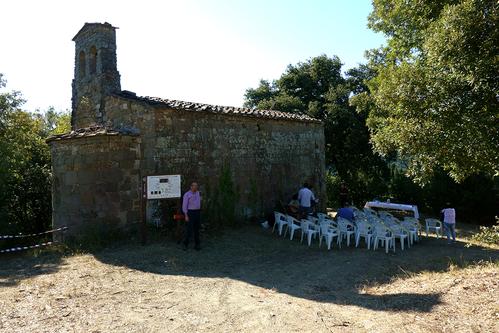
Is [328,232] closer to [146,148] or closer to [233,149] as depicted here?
[233,149]

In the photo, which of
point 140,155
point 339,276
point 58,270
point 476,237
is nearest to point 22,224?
point 140,155

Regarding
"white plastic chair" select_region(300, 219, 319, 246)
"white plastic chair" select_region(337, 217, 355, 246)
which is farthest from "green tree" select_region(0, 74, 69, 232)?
"white plastic chair" select_region(337, 217, 355, 246)

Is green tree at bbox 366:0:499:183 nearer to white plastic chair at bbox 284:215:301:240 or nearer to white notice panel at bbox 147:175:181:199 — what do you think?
white plastic chair at bbox 284:215:301:240

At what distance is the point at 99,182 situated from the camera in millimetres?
10094

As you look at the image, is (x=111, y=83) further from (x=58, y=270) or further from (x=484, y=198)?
(x=484, y=198)

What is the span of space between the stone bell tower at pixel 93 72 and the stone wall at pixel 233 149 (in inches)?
23.5

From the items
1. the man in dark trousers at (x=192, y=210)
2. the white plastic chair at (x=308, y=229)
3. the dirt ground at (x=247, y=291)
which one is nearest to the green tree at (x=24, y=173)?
the dirt ground at (x=247, y=291)

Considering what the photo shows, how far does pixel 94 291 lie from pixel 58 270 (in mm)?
1898

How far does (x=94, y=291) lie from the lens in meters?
6.54

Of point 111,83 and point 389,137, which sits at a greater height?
point 111,83

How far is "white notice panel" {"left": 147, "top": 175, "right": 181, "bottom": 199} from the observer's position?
976cm

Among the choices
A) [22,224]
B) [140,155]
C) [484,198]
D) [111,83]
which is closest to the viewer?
[140,155]

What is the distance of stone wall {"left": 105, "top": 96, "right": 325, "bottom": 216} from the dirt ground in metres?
2.58

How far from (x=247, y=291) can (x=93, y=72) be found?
9.55 meters
